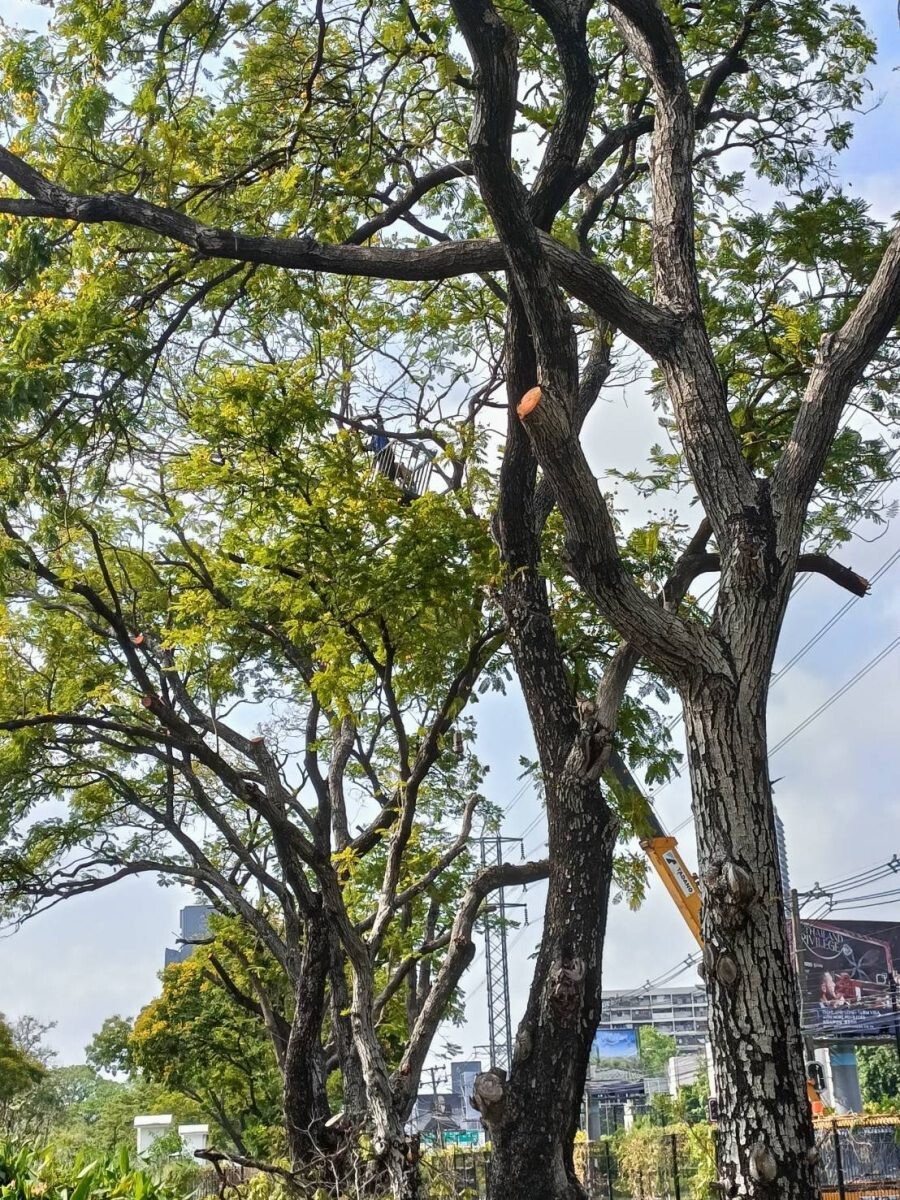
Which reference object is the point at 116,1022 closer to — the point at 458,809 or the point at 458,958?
the point at 458,809

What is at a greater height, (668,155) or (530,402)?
(668,155)

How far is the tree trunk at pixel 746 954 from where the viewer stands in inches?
200

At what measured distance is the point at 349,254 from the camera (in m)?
6.47

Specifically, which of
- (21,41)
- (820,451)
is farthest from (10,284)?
(820,451)

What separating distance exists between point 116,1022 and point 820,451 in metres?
32.6

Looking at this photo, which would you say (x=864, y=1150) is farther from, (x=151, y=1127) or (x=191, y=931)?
(x=191, y=931)

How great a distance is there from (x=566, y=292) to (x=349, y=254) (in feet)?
4.73

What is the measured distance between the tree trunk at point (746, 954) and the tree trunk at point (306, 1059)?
680 cm

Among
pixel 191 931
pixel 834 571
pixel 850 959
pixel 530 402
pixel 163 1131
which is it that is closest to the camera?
pixel 530 402

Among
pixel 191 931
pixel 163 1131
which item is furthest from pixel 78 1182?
pixel 191 931

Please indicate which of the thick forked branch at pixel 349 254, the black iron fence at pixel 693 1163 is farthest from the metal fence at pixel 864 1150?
the thick forked branch at pixel 349 254

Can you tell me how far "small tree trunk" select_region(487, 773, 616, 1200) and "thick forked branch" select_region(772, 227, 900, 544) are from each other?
80.0 inches

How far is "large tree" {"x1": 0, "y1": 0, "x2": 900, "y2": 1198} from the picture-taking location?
225 inches

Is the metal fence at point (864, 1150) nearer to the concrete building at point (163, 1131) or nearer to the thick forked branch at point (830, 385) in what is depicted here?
the concrete building at point (163, 1131)
